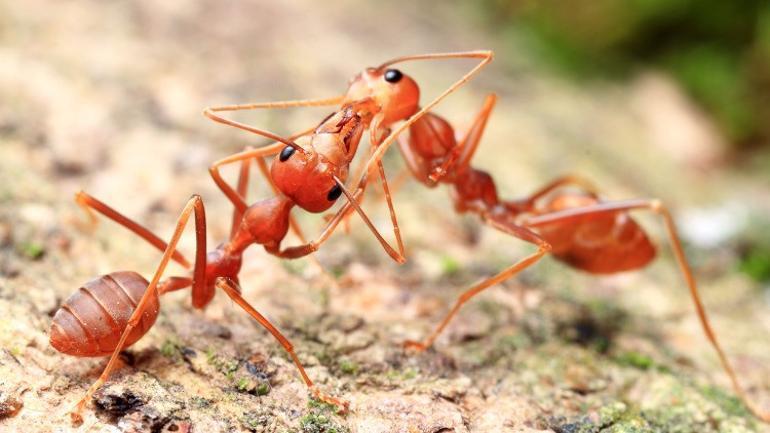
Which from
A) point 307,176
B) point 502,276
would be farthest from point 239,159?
point 502,276

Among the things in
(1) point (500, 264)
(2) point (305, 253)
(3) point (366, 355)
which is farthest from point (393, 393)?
(1) point (500, 264)


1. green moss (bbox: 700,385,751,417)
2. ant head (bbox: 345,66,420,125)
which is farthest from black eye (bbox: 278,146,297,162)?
green moss (bbox: 700,385,751,417)

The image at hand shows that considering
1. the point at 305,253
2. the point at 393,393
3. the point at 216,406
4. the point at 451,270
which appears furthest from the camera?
the point at 451,270

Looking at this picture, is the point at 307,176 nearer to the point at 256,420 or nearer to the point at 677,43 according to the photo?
the point at 256,420

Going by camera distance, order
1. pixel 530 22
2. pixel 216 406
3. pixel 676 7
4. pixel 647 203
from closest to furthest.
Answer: pixel 216 406, pixel 647 203, pixel 676 7, pixel 530 22

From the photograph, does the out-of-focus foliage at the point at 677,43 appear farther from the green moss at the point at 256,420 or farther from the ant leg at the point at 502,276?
the green moss at the point at 256,420

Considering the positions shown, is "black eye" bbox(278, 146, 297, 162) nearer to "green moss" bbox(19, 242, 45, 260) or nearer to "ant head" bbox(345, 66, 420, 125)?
→ "ant head" bbox(345, 66, 420, 125)

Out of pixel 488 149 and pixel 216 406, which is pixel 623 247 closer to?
pixel 488 149
